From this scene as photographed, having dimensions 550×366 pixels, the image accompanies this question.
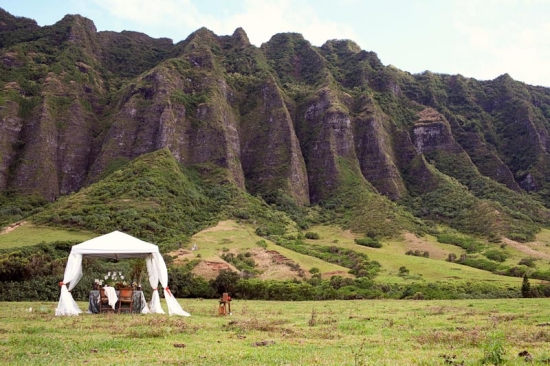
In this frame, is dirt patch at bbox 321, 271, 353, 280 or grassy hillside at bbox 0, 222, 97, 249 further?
grassy hillside at bbox 0, 222, 97, 249

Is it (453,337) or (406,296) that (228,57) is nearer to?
(406,296)

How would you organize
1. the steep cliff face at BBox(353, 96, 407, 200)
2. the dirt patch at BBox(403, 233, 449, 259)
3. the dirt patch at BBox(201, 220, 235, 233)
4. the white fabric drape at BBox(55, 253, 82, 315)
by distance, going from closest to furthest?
1. the white fabric drape at BBox(55, 253, 82, 315)
2. the dirt patch at BBox(201, 220, 235, 233)
3. the dirt patch at BBox(403, 233, 449, 259)
4. the steep cliff face at BBox(353, 96, 407, 200)

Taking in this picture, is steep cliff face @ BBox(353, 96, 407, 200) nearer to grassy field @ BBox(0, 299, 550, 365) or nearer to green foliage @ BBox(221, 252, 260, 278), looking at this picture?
green foliage @ BBox(221, 252, 260, 278)

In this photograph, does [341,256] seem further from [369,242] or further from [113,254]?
[113,254]

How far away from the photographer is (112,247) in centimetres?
2539

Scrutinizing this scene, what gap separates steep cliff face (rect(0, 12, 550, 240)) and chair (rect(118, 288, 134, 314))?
7979cm

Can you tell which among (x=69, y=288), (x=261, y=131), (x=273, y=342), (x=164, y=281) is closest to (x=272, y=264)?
(x=164, y=281)

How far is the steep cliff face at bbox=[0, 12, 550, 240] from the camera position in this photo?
123m

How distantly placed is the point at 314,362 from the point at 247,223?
8345 cm

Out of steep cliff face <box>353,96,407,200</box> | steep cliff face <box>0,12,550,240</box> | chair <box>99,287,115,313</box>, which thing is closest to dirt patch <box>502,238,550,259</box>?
steep cliff face <box>0,12,550,240</box>

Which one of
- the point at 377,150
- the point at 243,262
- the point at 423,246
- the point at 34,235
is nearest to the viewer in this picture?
the point at 243,262

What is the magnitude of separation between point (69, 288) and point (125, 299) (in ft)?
10.7

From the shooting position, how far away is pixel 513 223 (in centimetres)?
10138

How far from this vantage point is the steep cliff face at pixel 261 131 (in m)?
123
